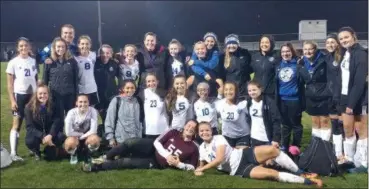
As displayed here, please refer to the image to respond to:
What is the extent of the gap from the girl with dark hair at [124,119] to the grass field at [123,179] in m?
0.60

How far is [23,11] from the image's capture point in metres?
31.8

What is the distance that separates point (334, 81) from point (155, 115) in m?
2.59

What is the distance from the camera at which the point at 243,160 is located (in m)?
5.27

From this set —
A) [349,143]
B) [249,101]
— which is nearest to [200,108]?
[249,101]

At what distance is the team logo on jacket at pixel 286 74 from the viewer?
6191 mm

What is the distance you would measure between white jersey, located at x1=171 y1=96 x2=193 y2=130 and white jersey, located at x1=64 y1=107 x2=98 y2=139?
113 cm

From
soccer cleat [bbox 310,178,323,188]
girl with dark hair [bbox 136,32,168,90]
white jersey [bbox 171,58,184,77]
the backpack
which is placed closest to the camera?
soccer cleat [bbox 310,178,323,188]

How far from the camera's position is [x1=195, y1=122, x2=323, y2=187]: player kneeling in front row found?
5.03 m

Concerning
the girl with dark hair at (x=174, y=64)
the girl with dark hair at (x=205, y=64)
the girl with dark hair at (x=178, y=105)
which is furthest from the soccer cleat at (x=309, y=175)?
the girl with dark hair at (x=174, y=64)

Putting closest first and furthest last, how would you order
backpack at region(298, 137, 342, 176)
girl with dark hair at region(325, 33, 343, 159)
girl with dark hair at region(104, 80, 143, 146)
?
backpack at region(298, 137, 342, 176), girl with dark hair at region(104, 80, 143, 146), girl with dark hair at region(325, 33, 343, 159)

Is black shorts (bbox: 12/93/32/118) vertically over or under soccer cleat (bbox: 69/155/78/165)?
over

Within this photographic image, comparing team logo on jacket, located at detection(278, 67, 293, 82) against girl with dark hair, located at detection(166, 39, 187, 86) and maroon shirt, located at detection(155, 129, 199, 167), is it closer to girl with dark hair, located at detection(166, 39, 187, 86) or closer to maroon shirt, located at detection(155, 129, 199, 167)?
girl with dark hair, located at detection(166, 39, 187, 86)

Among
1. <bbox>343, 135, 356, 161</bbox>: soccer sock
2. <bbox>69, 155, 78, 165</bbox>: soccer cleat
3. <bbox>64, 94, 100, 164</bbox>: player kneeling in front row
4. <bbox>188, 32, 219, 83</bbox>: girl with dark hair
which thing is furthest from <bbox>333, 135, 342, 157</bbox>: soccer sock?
<bbox>69, 155, 78, 165</bbox>: soccer cleat

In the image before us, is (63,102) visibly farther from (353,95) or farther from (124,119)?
(353,95)
